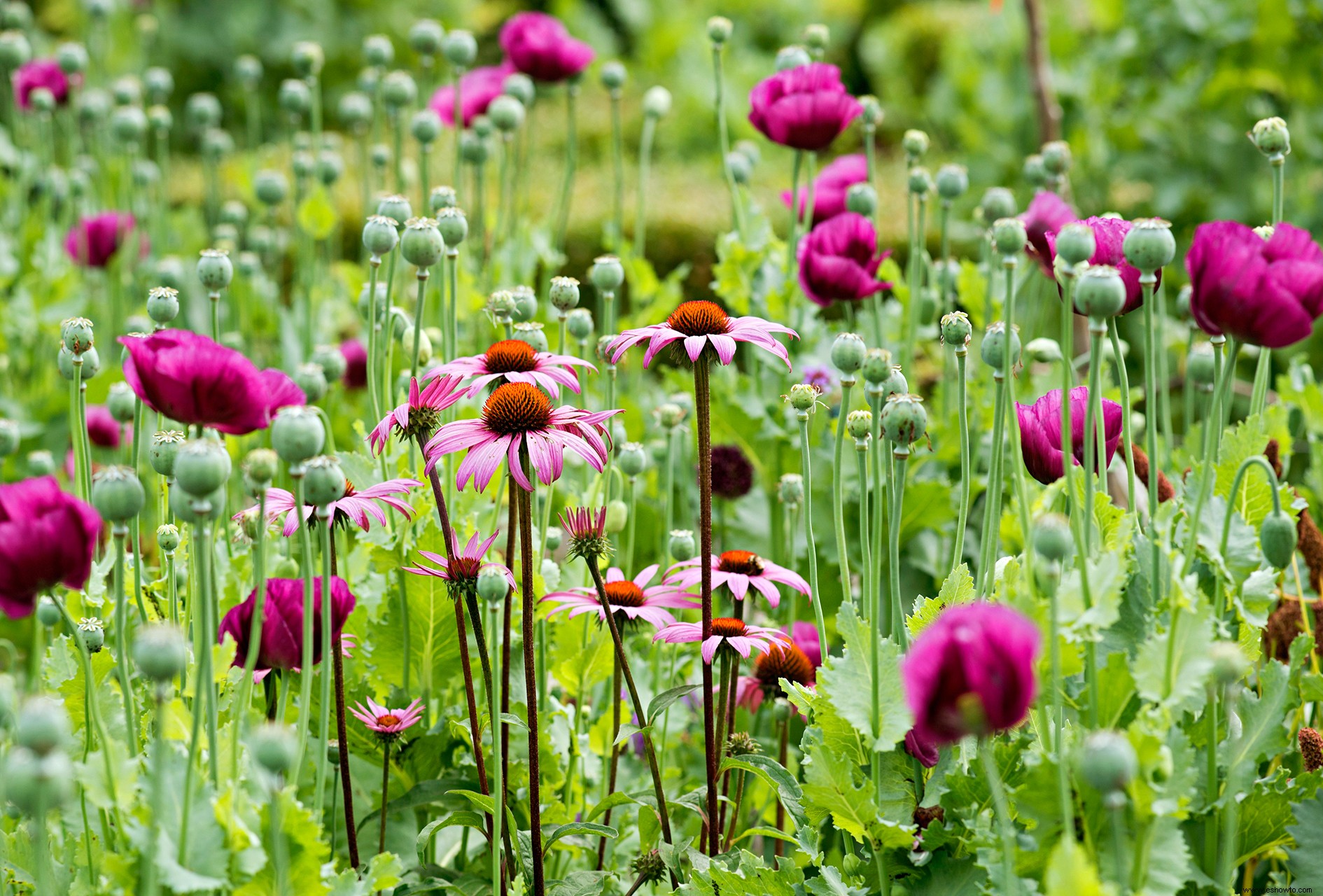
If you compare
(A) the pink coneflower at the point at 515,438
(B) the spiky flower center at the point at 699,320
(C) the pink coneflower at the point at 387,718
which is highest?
(B) the spiky flower center at the point at 699,320

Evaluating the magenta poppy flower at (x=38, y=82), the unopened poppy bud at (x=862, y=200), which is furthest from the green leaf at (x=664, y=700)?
the magenta poppy flower at (x=38, y=82)

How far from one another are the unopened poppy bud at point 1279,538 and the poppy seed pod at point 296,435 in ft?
2.00

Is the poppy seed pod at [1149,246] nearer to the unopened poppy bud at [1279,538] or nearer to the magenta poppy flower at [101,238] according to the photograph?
the unopened poppy bud at [1279,538]

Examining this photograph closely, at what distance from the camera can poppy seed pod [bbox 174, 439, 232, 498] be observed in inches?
30.9

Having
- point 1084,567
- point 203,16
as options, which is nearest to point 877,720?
point 1084,567

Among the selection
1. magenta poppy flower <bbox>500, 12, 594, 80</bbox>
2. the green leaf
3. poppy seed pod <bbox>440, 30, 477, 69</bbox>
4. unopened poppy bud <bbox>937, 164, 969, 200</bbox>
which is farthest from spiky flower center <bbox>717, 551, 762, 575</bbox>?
magenta poppy flower <bbox>500, 12, 594, 80</bbox>

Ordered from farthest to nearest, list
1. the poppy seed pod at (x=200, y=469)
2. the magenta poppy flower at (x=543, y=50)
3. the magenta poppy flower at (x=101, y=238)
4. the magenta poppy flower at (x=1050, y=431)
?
1. the magenta poppy flower at (x=101, y=238)
2. the magenta poppy flower at (x=543, y=50)
3. the magenta poppy flower at (x=1050, y=431)
4. the poppy seed pod at (x=200, y=469)

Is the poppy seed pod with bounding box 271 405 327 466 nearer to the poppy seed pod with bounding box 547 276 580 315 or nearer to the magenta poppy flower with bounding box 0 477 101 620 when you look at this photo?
the magenta poppy flower with bounding box 0 477 101 620

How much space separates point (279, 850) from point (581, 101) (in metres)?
5.82

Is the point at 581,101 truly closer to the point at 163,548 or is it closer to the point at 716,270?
the point at 716,270

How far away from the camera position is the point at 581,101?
20.7ft

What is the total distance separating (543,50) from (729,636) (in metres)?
1.23

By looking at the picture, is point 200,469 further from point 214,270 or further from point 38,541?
point 214,270

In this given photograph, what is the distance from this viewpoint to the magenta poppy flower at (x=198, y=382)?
84cm
